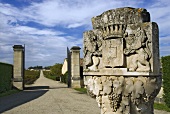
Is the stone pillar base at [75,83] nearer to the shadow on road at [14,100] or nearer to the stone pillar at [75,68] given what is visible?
the stone pillar at [75,68]

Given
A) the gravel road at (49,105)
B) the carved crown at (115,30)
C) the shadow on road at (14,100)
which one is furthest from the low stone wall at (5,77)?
the carved crown at (115,30)

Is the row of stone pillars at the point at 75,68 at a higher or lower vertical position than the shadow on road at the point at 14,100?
higher

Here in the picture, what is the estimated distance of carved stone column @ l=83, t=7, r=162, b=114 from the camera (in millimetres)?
3209

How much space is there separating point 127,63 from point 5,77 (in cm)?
1702

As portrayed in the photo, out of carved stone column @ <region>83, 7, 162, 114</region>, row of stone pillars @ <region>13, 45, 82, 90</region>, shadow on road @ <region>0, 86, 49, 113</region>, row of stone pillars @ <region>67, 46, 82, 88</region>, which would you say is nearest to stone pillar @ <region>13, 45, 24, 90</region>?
row of stone pillars @ <region>13, 45, 82, 90</region>

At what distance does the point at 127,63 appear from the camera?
3354 millimetres

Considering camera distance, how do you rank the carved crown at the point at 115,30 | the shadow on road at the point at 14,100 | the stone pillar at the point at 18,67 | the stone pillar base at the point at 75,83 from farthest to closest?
1. the stone pillar base at the point at 75,83
2. the stone pillar at the point at 18,67
3. the shadow on road at the point at 14,100
4. the carved crown at the point at 115,30

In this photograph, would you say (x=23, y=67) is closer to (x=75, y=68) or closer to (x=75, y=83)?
(x=75, y=68)

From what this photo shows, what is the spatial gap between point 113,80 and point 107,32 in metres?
0.77

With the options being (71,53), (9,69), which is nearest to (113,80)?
(9,69)

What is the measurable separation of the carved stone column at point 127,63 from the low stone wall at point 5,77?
1517 centimetres

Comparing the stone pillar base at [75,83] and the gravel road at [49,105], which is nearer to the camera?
the gravel road at [49,105]

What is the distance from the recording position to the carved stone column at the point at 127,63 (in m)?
3.21

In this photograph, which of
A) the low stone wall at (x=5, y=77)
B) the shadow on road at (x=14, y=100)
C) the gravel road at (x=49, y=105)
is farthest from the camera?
the low stone wall at (x=5, y=77)
